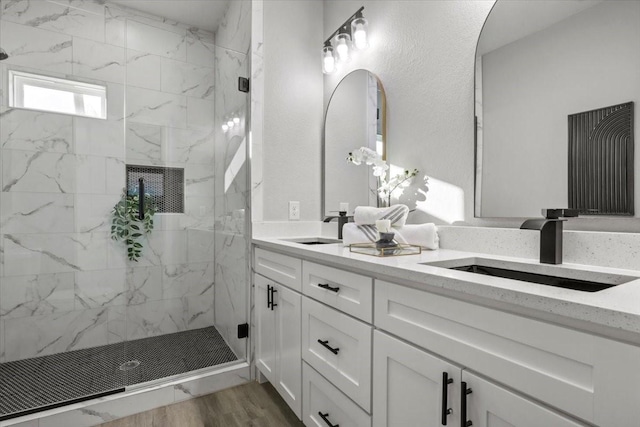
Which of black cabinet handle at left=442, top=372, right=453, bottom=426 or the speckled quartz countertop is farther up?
the speckled quartz countertop

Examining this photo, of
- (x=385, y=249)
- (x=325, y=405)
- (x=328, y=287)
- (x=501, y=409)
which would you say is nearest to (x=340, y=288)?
(x=328, y=287)

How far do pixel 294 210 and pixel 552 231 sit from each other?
1519 millimetres

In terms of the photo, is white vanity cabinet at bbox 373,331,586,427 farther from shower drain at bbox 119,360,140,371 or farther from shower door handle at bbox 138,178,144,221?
shower door handle at bbox 138,178,144,221

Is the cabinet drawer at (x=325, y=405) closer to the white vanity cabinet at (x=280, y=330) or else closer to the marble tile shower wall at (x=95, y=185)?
the white vanity cabinet at (x=280, y=330)

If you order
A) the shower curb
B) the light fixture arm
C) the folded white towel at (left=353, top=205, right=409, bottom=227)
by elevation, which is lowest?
the shower curb

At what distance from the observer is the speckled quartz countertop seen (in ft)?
1.72

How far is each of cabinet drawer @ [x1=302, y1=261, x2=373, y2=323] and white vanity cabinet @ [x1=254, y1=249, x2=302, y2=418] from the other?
11 cm

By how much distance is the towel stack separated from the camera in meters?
1.38

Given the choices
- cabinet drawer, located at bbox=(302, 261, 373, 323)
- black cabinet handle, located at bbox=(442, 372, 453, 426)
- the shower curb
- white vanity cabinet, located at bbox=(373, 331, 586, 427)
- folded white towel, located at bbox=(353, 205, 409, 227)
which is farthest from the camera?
the shower curb

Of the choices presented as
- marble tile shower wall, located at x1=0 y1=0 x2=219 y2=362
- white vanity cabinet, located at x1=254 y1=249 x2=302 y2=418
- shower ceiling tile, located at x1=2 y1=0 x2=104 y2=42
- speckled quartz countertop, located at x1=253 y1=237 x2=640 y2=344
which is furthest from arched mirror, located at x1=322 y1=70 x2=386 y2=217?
shower ceiling tile, located at x1=2 y1=0 x2=104 y2=42

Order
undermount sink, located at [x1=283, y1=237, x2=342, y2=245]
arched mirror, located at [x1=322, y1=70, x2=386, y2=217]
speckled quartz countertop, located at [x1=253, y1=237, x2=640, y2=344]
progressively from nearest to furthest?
speckled quartz countertop, located at [x1=253, y1=237, x2=640, y2=344] < arched mirror, located at [x1=322, y1=70, x2=386, y2=217] < undermount sink, located at [x1=283, y1=237, x2=342, y2=245]

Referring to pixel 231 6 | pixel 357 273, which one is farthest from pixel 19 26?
pixel 357 273

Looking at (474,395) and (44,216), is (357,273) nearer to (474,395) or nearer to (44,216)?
(474,395)

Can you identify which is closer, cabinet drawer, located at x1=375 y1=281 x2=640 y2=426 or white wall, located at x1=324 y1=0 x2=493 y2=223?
cabinet drawer, located at x1=375 y1=281 x2=640 y2=426
